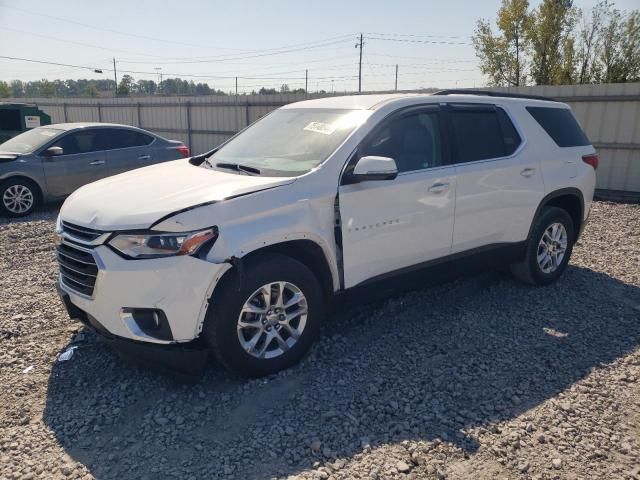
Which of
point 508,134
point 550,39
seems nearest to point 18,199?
point 508,134

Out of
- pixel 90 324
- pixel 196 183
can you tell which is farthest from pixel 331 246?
pixel 90 324

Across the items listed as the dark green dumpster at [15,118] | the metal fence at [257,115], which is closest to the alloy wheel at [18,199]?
the dark green dumpster at [15,118]

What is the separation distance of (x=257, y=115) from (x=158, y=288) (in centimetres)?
1303

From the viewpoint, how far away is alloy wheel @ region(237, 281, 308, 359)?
11.2 ft

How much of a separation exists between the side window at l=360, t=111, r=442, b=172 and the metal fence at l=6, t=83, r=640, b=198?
790cm

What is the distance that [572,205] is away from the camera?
5641 mm

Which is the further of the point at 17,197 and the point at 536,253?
the point at 17,197

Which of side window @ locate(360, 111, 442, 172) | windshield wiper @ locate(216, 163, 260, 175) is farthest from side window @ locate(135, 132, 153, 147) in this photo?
side window @ locate(360, 111, 442, 172)

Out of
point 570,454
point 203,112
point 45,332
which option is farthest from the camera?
point 203,112

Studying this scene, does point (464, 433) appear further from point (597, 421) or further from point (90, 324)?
point (90, 324)

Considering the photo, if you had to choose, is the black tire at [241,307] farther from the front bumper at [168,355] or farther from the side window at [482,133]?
the side window at [482,133]

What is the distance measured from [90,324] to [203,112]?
48.1 ft

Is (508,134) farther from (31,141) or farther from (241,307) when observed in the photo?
(31,141)

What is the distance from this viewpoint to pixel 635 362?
3959mm
